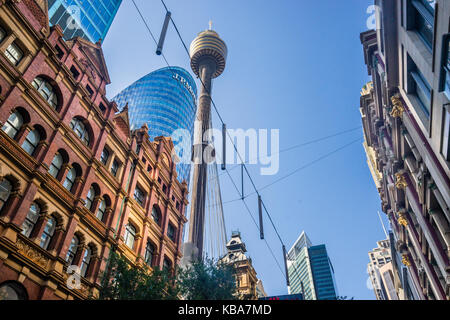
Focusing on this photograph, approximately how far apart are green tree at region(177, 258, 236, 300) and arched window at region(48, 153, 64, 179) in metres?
9.93

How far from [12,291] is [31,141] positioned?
8.24 m

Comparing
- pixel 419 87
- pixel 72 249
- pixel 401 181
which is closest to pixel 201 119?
pixel 401 181

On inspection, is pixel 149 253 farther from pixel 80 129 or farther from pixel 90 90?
pixel 90 90

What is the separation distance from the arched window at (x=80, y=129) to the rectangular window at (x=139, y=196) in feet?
22.0

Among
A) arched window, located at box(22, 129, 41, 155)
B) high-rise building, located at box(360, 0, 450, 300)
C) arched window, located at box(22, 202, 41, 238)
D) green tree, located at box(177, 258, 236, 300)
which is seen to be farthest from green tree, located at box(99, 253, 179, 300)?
high-rise building, located at box(360, 0, 450, 300)

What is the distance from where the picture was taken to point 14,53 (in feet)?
66.8

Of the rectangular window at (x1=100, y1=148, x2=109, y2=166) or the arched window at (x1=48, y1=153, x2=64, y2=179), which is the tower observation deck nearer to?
the rectangular window at (x1=100, y1=148, x2=109, y2=166)

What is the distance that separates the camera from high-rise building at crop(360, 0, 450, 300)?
15.4m

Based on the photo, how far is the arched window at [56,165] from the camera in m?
21.2

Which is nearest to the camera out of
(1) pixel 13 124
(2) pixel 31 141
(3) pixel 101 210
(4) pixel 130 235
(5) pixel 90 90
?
(1) pixel 13 124

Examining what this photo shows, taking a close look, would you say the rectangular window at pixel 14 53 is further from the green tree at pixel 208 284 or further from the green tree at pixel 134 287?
the green tree at pixel 208 284

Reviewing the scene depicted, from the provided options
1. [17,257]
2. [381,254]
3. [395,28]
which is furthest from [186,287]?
[381,254]

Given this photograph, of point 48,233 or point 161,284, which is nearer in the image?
point 161,284
